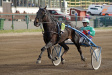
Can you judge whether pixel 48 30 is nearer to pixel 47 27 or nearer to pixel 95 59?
pixel 47 27

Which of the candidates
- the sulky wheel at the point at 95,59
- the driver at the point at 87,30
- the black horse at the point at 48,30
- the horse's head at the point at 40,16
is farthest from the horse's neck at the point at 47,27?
the sulky wheel at the point at 95,59

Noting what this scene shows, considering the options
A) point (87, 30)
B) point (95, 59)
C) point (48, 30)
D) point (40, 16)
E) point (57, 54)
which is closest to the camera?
point (40, 16)

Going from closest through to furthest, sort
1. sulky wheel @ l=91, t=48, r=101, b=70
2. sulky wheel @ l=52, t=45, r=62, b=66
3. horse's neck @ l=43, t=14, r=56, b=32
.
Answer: horse's neck @ l=43, t=14, r=56, b=32 → sulky wheel @ l=91, t=48, r=101, b=70 → sulky wheel @ l=52, t=45, r=62, b=66

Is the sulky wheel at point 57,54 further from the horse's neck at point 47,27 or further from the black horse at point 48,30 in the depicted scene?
the horse's neck at point 47,27

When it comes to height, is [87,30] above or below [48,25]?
below

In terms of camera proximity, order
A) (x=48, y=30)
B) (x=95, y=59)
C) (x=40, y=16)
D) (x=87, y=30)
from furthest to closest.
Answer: (x=87, y=30), (x=95, y=59), (x=48, y=30), (x=40, y=16)

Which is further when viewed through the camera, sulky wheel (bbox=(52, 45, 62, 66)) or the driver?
sulky wheel (bbox=(52, 45, 62, 66))

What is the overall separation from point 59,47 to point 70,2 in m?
50.1

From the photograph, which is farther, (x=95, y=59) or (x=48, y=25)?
(x=95, y=59)

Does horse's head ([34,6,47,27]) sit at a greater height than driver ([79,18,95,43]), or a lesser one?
greater

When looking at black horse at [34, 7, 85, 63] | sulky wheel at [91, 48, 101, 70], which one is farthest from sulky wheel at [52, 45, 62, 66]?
sulky wheel at [91, 48, 101, 70]

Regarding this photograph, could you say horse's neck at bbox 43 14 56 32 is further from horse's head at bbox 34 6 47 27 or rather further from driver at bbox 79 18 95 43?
driver at bbox 79 18 95 43

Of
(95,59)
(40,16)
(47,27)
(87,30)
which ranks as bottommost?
(95,59)

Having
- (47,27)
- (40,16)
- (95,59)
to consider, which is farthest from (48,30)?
(95,59)
